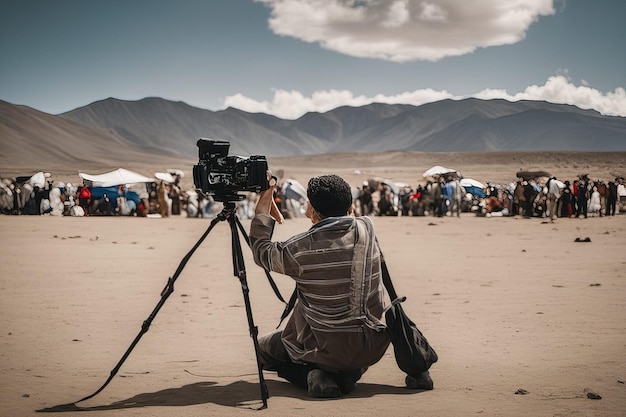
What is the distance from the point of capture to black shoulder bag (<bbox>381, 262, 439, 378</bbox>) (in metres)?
4.74

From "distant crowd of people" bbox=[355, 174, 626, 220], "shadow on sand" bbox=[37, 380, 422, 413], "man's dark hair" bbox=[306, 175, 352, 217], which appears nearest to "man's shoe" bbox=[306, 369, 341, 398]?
"shadow on sand" bbox=[37, 380, 422, 413]

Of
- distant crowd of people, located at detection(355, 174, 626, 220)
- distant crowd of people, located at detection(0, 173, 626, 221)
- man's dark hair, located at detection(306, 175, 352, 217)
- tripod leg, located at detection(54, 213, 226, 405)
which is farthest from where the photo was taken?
distant crowd of people, located at detection(0, 173, 626, 221)

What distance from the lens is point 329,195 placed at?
183 inches

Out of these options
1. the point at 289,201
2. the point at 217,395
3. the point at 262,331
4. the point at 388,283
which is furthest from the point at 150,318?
the point at 289,201

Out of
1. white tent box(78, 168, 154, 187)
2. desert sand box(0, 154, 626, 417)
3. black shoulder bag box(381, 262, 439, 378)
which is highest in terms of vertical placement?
white tent box(78, 168, 154, 187)

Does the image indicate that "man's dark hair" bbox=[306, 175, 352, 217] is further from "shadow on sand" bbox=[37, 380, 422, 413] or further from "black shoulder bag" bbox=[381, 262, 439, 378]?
"shadow on sand" bbox=[37, 380, 422, 413]

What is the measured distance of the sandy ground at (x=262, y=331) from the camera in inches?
187

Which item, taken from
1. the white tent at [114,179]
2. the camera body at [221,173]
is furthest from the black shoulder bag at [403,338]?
the white tent at [114,179]

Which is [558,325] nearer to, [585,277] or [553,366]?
[553,366]

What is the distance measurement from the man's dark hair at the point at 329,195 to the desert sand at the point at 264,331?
1.19m

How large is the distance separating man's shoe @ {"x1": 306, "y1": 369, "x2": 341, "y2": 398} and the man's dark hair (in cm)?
103

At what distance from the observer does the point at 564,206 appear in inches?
1113

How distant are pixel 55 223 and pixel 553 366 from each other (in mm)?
Answer: 21233

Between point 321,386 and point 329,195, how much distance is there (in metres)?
1.21
